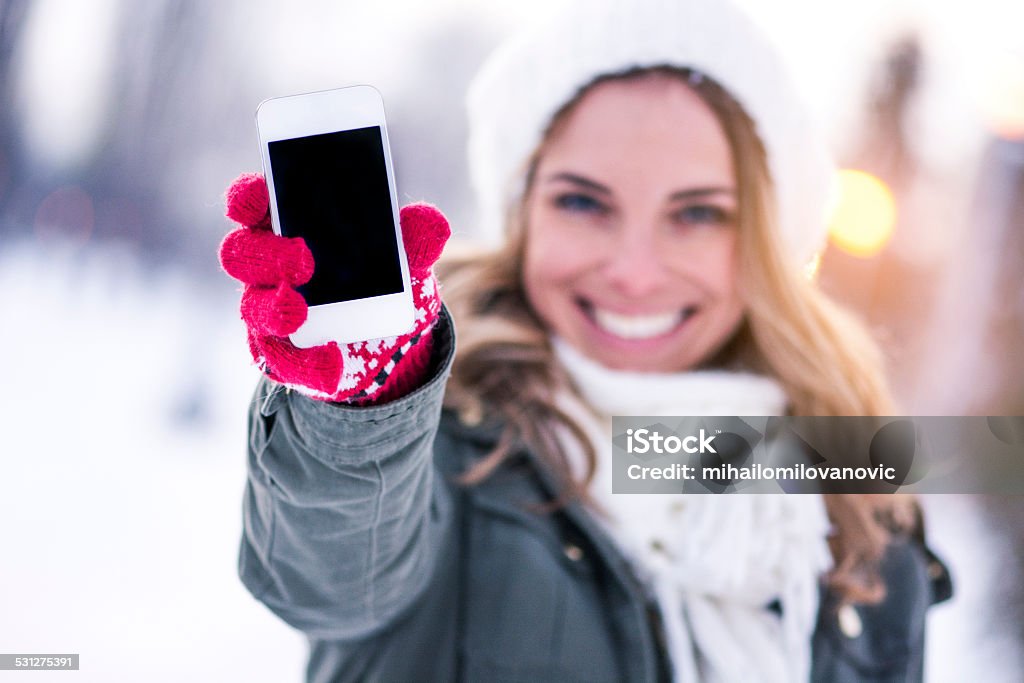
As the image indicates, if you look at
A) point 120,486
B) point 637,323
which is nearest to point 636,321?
point 637,323

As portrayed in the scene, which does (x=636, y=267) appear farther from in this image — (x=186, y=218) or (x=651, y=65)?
(x=186, y=218)

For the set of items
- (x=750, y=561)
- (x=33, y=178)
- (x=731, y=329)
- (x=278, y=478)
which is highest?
(x=33, y=178)

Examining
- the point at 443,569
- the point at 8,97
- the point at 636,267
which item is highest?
the point at 8,97

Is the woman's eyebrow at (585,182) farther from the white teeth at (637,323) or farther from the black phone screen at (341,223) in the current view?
the black phone screen at (341,223)

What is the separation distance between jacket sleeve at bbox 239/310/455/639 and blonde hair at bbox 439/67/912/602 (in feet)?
0.59

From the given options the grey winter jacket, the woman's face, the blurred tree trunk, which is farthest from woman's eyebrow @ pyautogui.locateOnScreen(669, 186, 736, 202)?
the blurred tree trunk

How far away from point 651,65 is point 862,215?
355 mm

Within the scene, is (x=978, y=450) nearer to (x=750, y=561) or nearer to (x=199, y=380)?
(x=750, y=561)

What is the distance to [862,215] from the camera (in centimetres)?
99

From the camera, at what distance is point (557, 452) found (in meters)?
0.89

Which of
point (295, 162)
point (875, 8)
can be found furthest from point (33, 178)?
point (875, 8)

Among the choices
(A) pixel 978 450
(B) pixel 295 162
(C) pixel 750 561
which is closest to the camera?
(B) pixel 295 162

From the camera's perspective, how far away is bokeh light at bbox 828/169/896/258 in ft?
3.24

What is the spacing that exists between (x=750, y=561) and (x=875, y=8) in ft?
2.28
